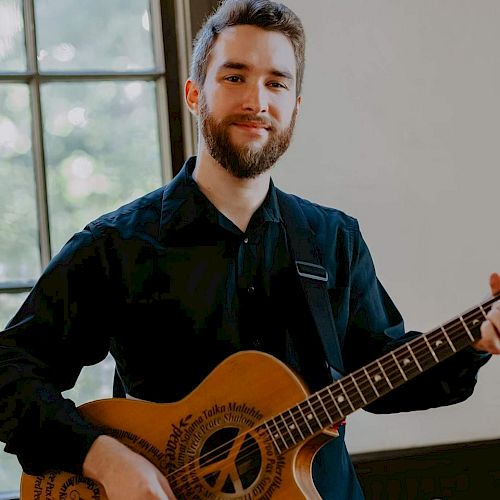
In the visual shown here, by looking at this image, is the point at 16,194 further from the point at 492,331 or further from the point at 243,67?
the point at 492,331

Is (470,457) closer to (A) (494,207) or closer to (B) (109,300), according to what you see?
(A) (494,207)

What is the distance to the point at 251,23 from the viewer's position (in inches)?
69.1

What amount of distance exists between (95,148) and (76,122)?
0.09 meters

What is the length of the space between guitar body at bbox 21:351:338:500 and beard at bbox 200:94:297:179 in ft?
1.24

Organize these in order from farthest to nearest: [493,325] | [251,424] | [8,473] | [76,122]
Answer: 1. [76,122]
2. [8,473]
3. [251,424]
4. [493,325]

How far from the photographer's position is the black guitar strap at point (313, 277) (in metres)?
1.72

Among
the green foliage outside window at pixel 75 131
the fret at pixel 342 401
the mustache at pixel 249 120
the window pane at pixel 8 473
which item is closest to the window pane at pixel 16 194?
the green foliage outside window at pixel 75 131

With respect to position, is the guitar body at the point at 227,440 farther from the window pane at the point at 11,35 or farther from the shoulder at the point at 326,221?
the window pane at the point at 11,35

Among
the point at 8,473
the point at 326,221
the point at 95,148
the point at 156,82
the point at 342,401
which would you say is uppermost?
the point at 156,82

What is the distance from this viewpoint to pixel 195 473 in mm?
1567

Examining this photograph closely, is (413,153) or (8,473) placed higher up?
(413,153)

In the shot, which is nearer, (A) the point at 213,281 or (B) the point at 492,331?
(B) the point at 492,331

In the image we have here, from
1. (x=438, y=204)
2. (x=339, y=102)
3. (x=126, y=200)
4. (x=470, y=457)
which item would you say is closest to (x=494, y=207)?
(x=438, y=204)

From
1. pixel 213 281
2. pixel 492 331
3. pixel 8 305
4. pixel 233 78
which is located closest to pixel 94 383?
pixel 8 305
